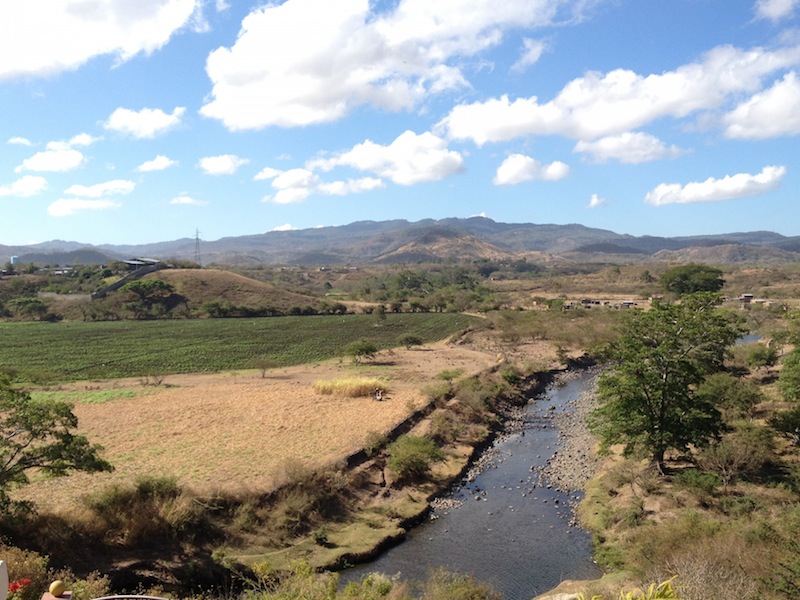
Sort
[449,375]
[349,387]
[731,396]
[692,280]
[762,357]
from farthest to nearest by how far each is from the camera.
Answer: [692,280], [449,375], [762,357], [349,387], [731,396]

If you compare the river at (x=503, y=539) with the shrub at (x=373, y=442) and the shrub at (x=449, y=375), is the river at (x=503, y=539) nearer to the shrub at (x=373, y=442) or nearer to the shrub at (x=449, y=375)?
the shrub at (x=373, y=442)

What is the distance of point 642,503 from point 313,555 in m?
14.1

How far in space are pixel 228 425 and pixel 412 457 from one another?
1330 cm

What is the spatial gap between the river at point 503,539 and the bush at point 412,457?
210cm

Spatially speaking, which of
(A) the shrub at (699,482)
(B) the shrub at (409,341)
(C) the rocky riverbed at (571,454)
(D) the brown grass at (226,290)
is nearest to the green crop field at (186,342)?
(B) the shrub at (409,341)

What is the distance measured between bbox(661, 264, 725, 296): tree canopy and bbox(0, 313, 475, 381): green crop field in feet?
149

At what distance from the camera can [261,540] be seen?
22703 mm

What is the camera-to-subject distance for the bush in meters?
29.5

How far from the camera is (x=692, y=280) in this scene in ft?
357

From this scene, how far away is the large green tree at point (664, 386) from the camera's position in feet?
83.9

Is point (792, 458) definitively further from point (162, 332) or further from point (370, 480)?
point (162, 332)

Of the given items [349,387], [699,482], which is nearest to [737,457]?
[699,482]

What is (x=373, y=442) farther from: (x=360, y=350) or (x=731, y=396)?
(x=360, y=350)

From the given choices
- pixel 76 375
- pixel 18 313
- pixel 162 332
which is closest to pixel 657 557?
pixel 76 375
